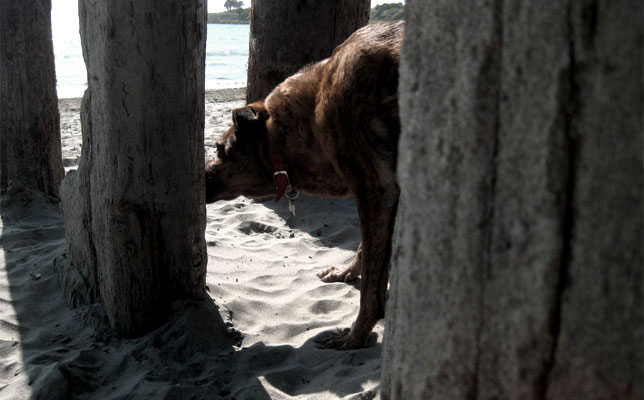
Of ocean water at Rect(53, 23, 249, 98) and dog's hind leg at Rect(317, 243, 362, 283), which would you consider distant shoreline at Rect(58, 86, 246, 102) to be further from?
dog's hind leg at Rect(317, 243, 362, 283)

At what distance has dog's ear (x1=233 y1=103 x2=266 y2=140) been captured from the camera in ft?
14.0

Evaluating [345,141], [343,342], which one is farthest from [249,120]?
[343,342]

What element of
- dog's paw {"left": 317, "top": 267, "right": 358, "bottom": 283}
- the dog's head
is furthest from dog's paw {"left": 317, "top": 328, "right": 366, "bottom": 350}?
the dog's head

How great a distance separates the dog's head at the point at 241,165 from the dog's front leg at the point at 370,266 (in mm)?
965

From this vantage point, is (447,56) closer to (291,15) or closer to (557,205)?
(557,205)

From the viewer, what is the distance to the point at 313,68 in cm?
431

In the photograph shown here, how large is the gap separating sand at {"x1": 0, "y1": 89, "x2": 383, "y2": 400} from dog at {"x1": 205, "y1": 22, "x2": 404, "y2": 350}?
0.41 meters

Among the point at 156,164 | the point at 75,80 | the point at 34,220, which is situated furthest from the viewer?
the point at 75,80

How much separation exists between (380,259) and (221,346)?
3.56 ft

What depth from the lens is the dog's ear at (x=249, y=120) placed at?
4.28m

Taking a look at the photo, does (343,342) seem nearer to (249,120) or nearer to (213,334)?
(213,334)

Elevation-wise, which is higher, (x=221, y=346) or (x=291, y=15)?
(x=291, y=15)

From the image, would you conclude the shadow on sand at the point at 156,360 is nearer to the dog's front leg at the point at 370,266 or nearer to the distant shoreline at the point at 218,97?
the dog's front leg at the point at 370,266

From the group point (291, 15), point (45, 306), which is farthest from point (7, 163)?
point (291, 15)
